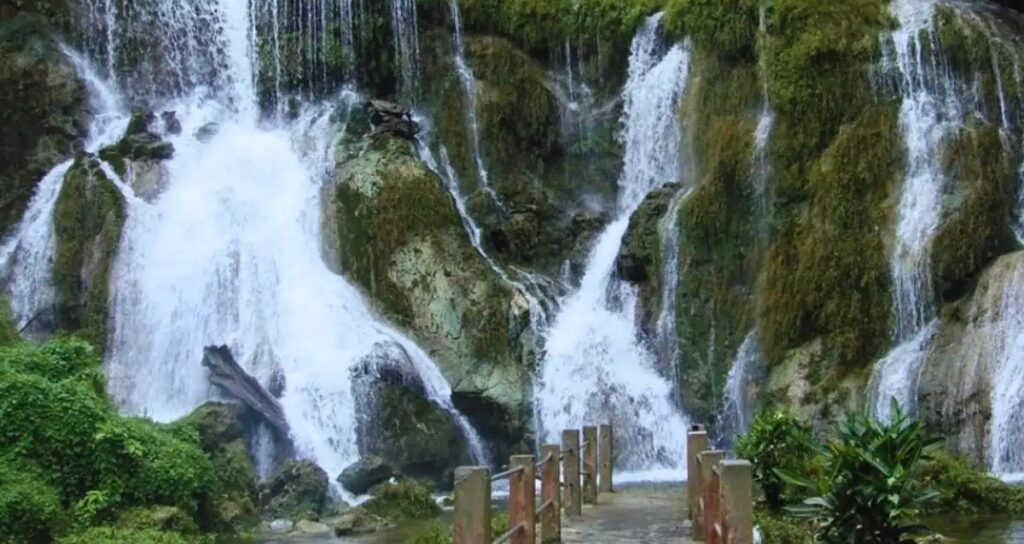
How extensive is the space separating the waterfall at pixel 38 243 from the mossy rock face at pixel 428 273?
20.0 feet

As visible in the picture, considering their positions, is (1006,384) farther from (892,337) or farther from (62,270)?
(62,270)

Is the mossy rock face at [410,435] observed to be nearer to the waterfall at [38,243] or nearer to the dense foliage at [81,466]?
the dense foliage at [81,466]

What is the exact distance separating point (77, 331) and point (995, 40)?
65.7ft

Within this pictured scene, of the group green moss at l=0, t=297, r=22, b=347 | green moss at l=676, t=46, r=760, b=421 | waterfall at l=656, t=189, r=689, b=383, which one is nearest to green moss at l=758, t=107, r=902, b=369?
green moss at l=676, t=46, r=760, b=421

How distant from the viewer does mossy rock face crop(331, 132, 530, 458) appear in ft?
79.7

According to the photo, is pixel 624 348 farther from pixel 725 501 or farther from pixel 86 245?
pixel 725 501

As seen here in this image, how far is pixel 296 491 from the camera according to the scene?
727 inches

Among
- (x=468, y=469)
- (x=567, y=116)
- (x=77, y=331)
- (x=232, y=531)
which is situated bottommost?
(x=232, y=531)

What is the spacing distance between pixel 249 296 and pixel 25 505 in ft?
35.8

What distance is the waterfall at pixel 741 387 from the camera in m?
24.0

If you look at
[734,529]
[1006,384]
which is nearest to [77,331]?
[1006,384]

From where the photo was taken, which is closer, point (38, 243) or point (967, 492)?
point (967, 492)

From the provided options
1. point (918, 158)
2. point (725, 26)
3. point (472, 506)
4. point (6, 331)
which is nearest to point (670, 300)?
point (918, 158)

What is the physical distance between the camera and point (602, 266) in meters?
27.2
